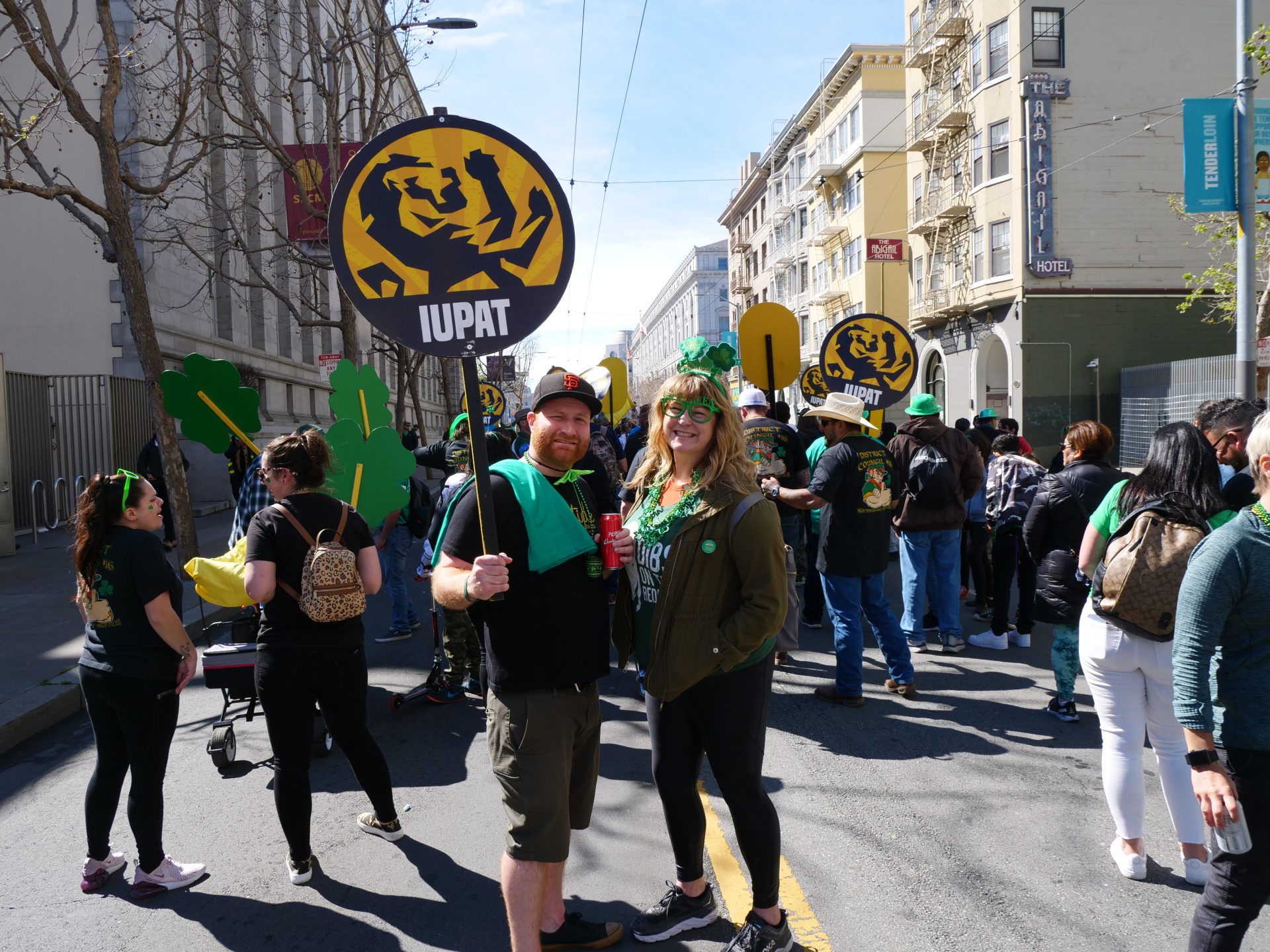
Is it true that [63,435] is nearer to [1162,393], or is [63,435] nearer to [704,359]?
[704,359]

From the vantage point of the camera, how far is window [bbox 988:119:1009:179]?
2638cm

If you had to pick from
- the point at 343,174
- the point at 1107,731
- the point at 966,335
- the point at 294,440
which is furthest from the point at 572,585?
the point at 966,335

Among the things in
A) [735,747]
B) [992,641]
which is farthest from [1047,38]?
[735,747]

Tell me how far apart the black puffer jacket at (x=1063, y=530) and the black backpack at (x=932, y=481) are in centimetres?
130

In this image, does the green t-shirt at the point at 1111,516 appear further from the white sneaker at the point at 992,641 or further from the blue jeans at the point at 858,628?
the white sneaker at the point at 992,641

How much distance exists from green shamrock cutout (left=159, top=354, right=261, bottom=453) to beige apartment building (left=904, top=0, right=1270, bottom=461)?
2484 centimetres

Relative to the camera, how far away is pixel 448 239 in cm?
270

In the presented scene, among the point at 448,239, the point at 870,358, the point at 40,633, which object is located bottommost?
the point at 40,633

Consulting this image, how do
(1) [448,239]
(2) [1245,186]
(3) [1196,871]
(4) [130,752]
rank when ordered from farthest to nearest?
(2) [1245,186] → (4) [130,752] → (3) [1196,871] → (1) [448,239]

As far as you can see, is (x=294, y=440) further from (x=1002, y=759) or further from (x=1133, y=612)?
(x=1002, y=759)

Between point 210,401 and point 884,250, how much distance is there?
31705 millimetres

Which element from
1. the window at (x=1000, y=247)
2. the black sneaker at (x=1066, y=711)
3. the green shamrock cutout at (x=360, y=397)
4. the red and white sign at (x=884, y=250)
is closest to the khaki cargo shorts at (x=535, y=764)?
the green shamrock cutout at (x=360, y=397)

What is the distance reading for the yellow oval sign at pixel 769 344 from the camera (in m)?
8.55

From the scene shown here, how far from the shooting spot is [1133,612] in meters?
3.33
